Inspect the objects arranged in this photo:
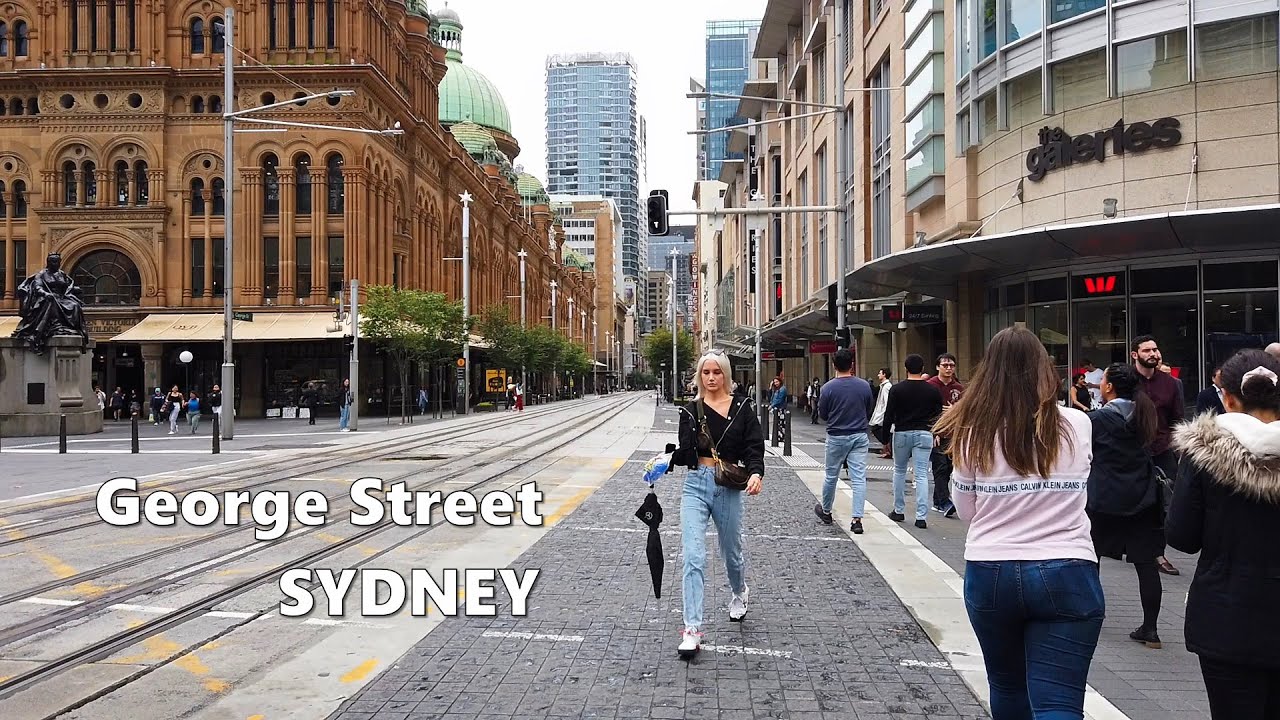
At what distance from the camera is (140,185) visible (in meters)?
49.0

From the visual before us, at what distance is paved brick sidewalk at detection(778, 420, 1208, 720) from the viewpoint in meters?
5.10

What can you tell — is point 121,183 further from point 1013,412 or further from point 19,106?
point 1013,412

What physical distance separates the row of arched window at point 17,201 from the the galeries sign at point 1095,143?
161ft

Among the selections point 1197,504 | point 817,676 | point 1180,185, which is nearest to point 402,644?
point 817,676

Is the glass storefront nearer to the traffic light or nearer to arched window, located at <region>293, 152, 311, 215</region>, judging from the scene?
the traffic light

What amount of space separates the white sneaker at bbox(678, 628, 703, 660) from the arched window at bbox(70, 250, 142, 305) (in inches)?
1968

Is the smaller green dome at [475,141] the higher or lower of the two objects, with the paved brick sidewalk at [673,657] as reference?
higher

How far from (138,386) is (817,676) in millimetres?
51558

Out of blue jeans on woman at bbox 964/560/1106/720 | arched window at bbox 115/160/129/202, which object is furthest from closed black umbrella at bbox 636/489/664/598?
arched window at bbox 115/160/129/202

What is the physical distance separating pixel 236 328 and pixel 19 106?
636 inches

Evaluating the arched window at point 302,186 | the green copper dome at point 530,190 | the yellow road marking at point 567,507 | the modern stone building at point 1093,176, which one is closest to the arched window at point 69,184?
the arched window at point 302,186

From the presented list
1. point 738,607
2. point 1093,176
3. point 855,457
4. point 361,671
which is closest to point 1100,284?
point 1093,176

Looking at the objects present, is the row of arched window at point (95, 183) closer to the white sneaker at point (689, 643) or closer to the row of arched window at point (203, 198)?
the row of arched window at point (203, 198)

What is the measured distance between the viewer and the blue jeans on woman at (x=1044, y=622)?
3.33 m
